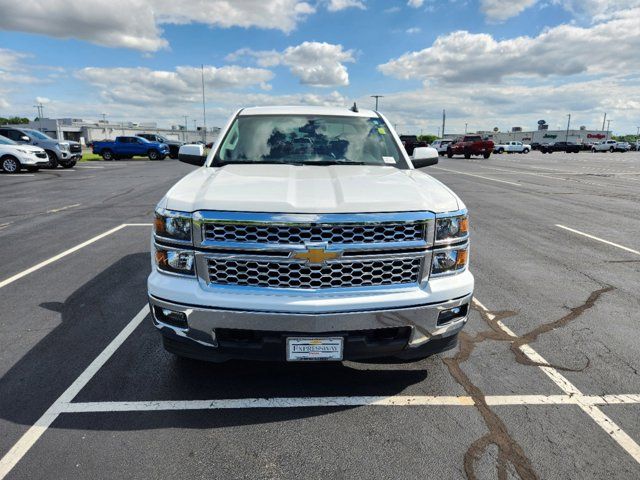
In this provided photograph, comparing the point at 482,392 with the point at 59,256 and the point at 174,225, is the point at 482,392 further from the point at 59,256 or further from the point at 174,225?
the point at 59,256

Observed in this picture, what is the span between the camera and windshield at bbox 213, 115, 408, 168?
4.00 metres

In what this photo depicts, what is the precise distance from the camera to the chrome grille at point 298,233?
8.39 ft

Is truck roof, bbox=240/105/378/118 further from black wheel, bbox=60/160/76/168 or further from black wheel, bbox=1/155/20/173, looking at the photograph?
black wheel, bbox=60/160/76/168

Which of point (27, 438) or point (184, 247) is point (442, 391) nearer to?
point (184, 247)

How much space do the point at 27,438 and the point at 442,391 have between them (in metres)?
2.60

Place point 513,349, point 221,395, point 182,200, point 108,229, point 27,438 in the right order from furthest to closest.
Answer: point 108,229 < point 513,349 < point 221,395 < point 182,200 < point 27,438

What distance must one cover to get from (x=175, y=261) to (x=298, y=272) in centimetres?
77

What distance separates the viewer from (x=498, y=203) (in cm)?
1177


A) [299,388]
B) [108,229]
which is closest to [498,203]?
[108,229]

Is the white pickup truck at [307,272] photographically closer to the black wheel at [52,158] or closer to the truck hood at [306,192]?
the truck hood at [306,192]

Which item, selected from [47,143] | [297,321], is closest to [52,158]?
[47,143]

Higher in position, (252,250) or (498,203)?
(252,250)

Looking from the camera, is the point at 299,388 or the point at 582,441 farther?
the point at 299,388

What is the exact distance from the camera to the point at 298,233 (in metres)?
2.56
